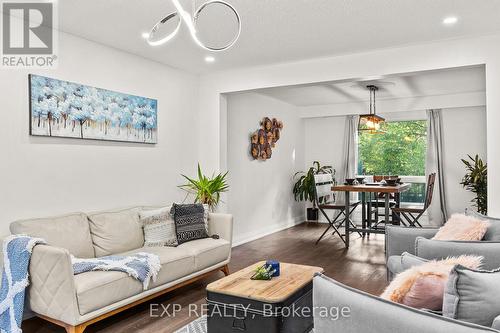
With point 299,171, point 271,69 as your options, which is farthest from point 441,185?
point 271,69

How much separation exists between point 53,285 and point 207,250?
153 cm

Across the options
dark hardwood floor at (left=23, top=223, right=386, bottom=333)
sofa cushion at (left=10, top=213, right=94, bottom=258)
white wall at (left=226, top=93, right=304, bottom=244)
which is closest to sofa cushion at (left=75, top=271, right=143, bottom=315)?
dark hardwood floor at (left=23, top=223, right=386, bottom=333)

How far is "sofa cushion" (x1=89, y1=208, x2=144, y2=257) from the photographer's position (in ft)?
11.6

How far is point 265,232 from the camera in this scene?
6.94 metres

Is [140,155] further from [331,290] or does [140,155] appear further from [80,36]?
[331,290]

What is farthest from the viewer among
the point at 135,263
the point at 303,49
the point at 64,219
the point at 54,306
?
the point at 303,49

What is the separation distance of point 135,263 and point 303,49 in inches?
111

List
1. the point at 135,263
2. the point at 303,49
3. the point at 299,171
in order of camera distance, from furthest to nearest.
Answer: the point at 299,171 < the point at 303,49 < the point at 135,263

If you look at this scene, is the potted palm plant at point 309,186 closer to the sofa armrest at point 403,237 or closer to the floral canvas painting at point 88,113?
the floral canvas painting at point 88,113

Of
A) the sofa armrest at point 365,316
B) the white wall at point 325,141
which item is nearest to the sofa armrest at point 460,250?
the sofa armrest at point 365,316

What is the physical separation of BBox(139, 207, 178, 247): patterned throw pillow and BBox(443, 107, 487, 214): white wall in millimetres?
5567

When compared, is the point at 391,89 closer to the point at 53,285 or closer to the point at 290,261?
the point at 290,261

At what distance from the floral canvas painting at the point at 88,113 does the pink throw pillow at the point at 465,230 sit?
3.22 m

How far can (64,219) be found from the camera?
332 centimetres
